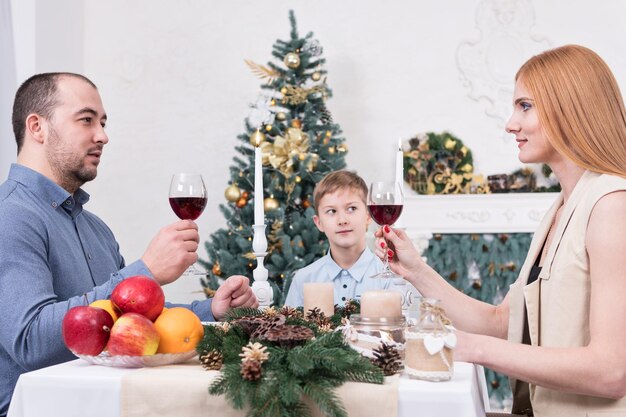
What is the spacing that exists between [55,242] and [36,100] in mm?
556

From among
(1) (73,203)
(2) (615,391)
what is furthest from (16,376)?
(2) (615,391)

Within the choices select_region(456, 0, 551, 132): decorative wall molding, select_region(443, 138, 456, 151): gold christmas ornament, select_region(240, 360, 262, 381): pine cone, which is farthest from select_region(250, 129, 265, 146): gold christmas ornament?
select_region(456, 0, 551, 132): decorative wall molding

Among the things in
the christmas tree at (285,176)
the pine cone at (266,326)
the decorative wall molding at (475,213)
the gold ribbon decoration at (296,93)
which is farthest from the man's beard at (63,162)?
the decorative wall molding at (475,213)

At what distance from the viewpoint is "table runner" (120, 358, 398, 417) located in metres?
1.18

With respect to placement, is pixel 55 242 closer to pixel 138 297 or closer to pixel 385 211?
pixel 138 297

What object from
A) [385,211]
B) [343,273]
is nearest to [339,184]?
[343,273]

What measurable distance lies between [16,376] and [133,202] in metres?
3.99

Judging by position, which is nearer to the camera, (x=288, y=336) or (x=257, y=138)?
(x=288, y=336)

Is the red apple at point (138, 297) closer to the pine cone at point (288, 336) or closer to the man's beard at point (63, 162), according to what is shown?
the pine cone at point (288, 336)

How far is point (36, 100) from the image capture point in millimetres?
2227

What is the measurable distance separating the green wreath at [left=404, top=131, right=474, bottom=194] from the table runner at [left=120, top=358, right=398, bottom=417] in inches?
151

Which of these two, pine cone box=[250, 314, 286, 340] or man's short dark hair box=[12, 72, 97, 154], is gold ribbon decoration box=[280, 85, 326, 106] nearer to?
man's short dark hair box=[12, 72, 97, 154]

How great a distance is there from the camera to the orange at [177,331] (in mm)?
1361

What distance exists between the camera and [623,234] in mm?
1472
